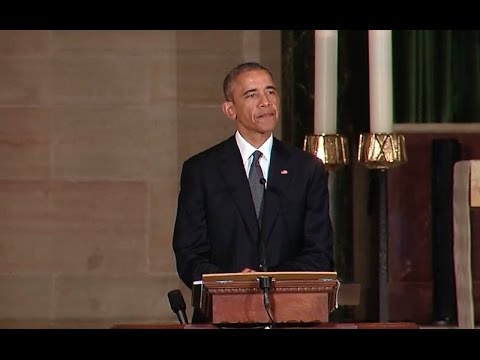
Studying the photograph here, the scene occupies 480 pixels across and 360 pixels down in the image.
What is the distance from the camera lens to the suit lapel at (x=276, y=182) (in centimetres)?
707

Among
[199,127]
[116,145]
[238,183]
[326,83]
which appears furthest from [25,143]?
[238,183]

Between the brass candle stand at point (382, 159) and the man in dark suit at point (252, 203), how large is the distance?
709mm

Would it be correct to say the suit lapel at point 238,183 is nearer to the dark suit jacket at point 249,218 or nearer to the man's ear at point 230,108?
the dark suit jacket at point 249,218

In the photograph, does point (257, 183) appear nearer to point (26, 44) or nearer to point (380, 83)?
point (380, 83)

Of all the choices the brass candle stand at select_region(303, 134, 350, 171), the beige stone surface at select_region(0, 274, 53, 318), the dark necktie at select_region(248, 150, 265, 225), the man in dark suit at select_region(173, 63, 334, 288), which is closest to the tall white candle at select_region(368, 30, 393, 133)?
the brass candle stand at select_region(303, 134, 350, 171)

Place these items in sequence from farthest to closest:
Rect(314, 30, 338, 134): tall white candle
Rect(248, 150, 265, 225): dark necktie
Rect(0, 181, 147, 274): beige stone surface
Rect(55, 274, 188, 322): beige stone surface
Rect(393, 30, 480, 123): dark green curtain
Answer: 1. Rect(0, 181, 147, 274): beige stone surface
2. Rect(55, 274, 188, 322): beige stone surface
3. Rect(393, 30, 480, 123): dark green curtain
4. Rect(314, 30, 338, 134): tall white candle
5. Rect(248, 150, 265, 225): dark necktie

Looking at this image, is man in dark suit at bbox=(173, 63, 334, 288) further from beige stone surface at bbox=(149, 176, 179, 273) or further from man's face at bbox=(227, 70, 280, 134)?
beige stone surface at bbox=(149, 176, 179, 273)

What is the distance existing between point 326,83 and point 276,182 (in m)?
1.34

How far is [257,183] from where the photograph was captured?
7254 millimetres

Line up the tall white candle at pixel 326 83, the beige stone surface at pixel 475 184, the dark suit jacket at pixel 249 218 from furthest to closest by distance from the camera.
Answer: the beige stone surface at pixel 475 184 < the tall white candle at pixel 326 83 < the dark suit jacket at pixel 249 218

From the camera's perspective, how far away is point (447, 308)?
914 cm

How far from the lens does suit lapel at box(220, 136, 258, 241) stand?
715 centimetres

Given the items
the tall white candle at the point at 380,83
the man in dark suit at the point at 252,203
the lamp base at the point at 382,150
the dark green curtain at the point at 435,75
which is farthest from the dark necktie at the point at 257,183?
the dark green curtain at the point at 435,75

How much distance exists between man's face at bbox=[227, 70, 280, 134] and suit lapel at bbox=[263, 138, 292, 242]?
122mm
